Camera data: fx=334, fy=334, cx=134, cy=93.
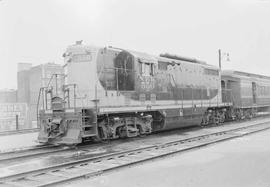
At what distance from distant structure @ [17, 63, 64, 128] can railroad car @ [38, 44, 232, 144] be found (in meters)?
29.3

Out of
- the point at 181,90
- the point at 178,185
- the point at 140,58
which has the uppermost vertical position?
the point at 140,58

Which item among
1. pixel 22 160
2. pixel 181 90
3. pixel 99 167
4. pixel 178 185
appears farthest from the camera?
pixel 181 90

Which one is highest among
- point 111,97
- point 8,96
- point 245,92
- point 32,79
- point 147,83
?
point 32,79

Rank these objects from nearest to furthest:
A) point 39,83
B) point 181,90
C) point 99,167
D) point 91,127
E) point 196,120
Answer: point 99,167, point 91,127, point 181,90, point 196,120, point 39,83

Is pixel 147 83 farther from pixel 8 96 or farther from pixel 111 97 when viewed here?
pixel 8 96

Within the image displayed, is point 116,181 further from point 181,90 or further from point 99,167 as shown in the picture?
point 181,90

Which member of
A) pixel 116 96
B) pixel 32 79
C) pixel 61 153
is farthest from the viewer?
pixel 32 79

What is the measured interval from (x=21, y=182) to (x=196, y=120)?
10.8 metres

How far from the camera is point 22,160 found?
864cm

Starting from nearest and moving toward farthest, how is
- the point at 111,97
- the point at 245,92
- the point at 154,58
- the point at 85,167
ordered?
the point at 85,167
the point at 111,97
the point at 154,58
the point at 245,92

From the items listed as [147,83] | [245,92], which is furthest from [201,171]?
[245,92]

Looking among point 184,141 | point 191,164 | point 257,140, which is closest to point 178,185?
point 191,164

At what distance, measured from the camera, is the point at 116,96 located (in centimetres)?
1138

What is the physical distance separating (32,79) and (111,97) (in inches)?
1581
